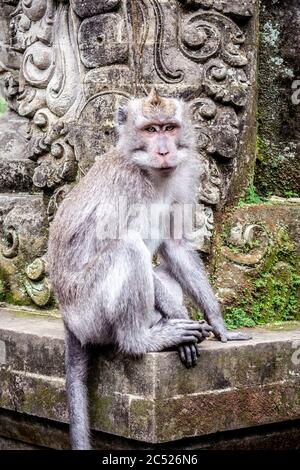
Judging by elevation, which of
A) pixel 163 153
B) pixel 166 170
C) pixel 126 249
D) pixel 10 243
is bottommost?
pixel 10 243

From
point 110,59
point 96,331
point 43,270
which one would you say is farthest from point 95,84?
point 96,331

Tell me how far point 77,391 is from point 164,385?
0.60 metres

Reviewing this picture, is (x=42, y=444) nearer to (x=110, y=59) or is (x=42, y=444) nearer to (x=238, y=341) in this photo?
(x=238, y=341)

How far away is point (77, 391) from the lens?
698cm

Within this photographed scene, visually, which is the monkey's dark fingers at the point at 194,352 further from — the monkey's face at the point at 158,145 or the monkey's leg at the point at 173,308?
the monkey's face at the point at 158,145

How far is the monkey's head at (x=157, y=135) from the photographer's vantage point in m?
6.77

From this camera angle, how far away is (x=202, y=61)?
796cm

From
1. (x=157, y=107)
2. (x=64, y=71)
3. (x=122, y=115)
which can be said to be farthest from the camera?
(x=64, y=71)

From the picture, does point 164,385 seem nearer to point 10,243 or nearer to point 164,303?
point 164,303

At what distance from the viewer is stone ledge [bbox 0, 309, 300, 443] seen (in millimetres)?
6762

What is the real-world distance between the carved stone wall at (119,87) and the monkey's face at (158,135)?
963 millimetres

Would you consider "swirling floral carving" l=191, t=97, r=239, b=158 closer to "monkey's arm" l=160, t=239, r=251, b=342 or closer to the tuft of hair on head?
"monkey's arm" l=160, t=239, r=251, b=342
